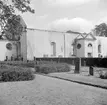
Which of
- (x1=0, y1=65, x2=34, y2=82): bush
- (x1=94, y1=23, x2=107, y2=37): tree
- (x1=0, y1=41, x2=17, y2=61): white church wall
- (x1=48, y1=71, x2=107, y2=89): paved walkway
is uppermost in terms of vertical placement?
(x1=94, y1=23, x2=107, y2=37): tree

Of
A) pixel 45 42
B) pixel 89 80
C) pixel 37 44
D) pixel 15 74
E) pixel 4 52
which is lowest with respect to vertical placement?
pixel 89 80

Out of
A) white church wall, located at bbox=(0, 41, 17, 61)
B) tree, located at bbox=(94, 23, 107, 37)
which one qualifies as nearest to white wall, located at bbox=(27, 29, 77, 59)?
white church wall, located at bbox=(0, 41, 17, 61)

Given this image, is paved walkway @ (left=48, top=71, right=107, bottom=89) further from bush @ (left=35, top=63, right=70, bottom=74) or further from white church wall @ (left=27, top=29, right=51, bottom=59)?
white church wall @ (left=27, top=29, right=51, bottom=59)

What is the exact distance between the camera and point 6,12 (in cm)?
1279

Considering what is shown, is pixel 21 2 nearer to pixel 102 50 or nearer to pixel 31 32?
pixel 31 32

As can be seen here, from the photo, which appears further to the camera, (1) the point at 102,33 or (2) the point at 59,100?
(1) the point at 102,33

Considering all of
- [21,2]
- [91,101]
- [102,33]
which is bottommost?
[91,101]

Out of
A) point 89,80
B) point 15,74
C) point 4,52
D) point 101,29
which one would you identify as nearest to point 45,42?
point 4,52

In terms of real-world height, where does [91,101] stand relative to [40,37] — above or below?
below

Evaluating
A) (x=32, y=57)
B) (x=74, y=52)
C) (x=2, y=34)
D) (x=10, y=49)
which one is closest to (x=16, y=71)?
(x=2, y=34)

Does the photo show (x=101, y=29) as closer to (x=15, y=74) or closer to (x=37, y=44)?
(x=37, y=44)

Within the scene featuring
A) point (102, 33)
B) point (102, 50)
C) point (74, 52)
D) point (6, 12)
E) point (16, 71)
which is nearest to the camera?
point (16, 71)

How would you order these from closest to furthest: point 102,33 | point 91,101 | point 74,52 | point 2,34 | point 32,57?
point 91,101, point 2,34, point 32,57, point 74,52, point 102,33

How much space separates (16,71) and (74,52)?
35801 mm
